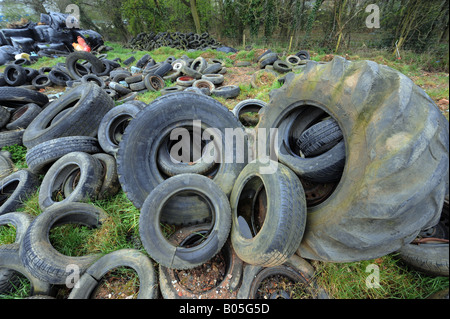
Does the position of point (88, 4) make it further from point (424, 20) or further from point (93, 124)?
point (424, 20)

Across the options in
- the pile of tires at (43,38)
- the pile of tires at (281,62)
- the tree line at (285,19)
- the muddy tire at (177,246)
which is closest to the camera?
the muddy tire at (177,246)

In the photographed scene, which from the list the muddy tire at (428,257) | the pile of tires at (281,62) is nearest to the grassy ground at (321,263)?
the muddy tire at (428,257)

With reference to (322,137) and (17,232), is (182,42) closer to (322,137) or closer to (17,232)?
(17,232)

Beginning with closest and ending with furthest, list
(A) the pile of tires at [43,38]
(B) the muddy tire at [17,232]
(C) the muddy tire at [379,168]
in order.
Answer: (C) the muddy tire at [379,168]
(B) the muddy tire at [17,232]
(A) the pile of tires at [43,38]

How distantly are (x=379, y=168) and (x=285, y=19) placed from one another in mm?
15012

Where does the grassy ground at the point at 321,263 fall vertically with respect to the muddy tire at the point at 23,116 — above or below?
below

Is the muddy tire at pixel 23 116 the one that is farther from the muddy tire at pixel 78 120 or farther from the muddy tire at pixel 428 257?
the muddy tire at pixel 428 257

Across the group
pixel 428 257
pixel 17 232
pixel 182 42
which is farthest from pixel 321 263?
pixel 182 42

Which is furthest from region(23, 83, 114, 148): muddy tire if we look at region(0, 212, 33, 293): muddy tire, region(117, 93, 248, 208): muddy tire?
region(117, 93, 248, 208): muddy tire

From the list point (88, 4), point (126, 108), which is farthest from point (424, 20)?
point (88, 4)

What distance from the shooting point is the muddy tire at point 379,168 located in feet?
3.87

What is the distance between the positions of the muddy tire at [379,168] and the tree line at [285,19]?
4677mm

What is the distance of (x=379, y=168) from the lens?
1.24 metres
